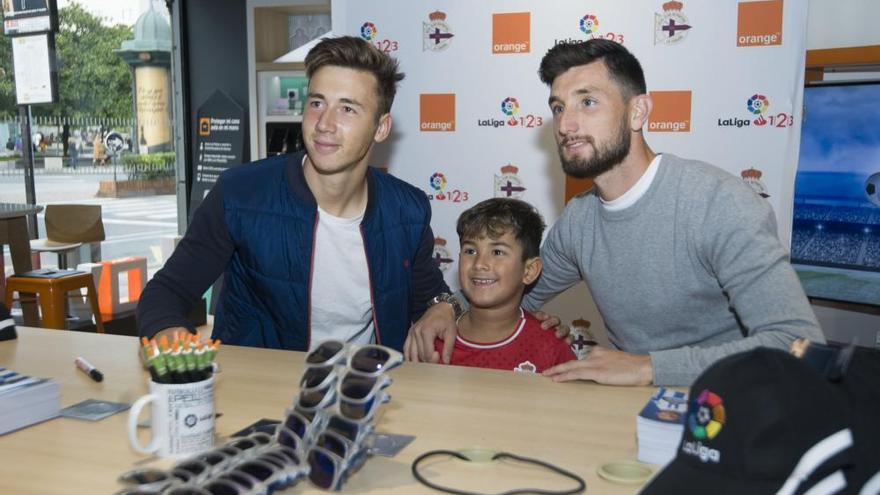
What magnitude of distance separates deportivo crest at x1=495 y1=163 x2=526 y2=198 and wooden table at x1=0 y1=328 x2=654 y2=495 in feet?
6.14

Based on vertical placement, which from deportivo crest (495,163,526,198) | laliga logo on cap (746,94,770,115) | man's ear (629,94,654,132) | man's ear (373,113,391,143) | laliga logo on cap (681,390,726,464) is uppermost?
laliga logo on cap (746,94,770,115)

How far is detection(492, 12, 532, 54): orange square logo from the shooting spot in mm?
3477

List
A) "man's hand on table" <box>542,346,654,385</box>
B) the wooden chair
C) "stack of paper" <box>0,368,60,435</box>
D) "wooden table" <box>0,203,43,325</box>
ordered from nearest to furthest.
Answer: "stack of paper" <box>0,368,60,435</box> < "man's hand on table" <box>542,346,654,385</box> < "wooden table" <box>0,203,43,325</box> < the wooden chair

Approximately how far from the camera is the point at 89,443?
4.35 ft

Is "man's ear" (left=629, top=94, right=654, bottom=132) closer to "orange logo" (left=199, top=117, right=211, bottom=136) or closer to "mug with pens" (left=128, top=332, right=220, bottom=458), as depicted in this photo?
"mug with pens" (left=128, top=332, right=220, bottom=458)

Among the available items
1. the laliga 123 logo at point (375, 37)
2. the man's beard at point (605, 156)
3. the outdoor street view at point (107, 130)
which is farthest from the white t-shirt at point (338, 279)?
the outdoor street view at point (107, 130)

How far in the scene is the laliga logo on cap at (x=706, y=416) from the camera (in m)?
0.80

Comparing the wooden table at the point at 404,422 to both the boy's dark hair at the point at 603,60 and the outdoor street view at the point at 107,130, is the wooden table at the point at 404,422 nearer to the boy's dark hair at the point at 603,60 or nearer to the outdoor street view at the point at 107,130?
the boy's dark hair at the point at 603,60

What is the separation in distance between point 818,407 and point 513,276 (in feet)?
5.14

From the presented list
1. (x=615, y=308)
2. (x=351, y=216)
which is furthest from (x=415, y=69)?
(x=615, y=308)

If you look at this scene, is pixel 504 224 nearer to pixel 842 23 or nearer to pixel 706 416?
pixel 706 416

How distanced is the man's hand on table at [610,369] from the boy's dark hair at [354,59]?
3.05ft

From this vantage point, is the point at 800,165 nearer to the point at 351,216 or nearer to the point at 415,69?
the point at 415,69

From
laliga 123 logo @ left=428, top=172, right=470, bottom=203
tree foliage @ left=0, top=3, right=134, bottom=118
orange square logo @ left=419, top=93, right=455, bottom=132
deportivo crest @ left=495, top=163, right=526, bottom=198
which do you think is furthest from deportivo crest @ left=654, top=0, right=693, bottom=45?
tree foliage @ left=0, top=3, right=134, bottom=118
